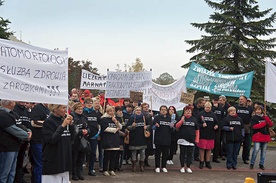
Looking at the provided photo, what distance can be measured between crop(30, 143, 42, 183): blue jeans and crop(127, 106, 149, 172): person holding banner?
268 cm

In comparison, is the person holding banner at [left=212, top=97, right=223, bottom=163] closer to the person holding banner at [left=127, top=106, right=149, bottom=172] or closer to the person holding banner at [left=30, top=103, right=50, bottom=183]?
the person holding banner at [left=127, top=106, right=149, bottom=172]

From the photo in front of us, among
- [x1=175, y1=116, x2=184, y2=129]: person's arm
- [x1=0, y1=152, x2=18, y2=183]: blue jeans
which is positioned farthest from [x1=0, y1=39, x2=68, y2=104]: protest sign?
[x1=175, y1=116, x2=184, y2=129]: person's arm

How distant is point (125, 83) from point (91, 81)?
2.26 metres

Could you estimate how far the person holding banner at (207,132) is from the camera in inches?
393

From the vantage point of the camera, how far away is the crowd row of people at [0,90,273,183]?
593cm

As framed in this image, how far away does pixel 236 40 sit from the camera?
21.2m

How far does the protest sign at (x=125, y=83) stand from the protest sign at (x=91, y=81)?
2001mm

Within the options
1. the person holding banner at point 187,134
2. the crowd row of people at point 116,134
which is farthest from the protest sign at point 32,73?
the person holding banner at point 187,134

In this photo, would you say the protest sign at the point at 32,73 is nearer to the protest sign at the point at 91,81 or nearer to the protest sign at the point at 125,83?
the protest sign at the point at 125,83

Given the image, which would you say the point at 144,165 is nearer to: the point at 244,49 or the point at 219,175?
the point at 219,175

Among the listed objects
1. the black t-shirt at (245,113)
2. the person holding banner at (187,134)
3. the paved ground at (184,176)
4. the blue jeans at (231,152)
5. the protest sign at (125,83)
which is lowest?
the paved ground at (184,176)

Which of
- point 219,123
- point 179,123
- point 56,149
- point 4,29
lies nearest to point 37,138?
point 56,149

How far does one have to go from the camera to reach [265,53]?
21.3m

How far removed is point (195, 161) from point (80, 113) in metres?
5.04
